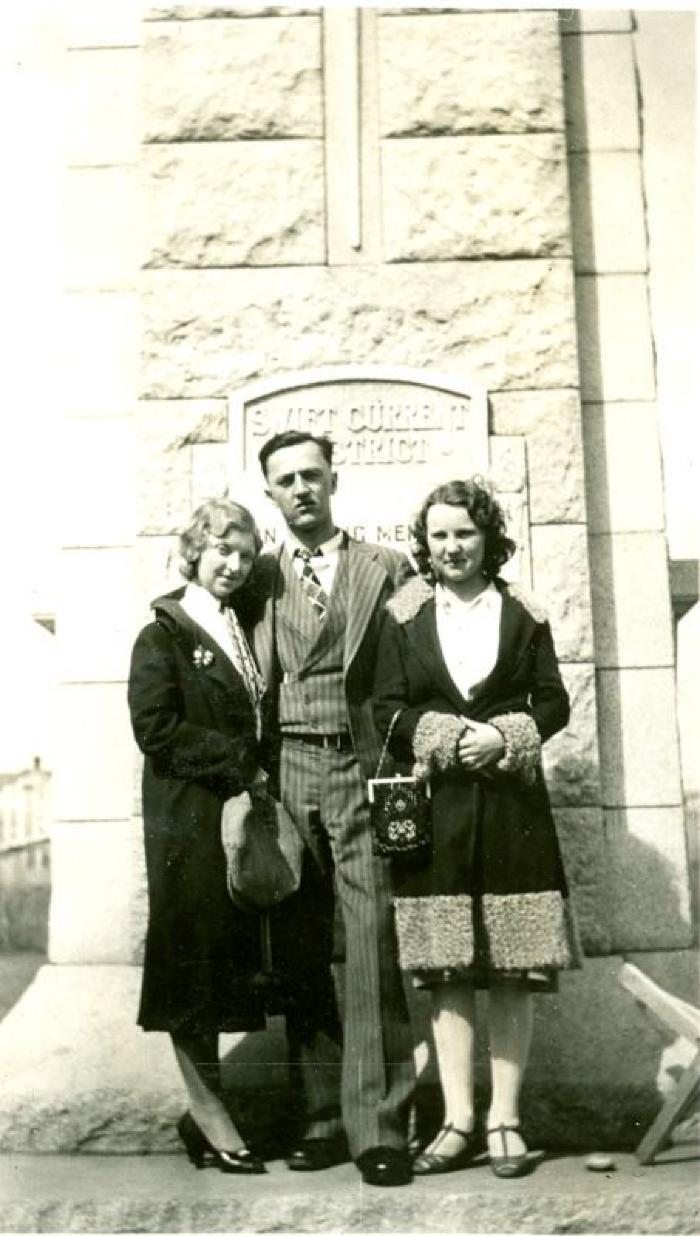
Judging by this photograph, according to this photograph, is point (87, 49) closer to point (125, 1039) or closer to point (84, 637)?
point (84, 637)

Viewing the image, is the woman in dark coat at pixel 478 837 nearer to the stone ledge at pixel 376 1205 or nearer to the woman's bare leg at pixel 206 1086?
the stone ledge at pixel 376 1205

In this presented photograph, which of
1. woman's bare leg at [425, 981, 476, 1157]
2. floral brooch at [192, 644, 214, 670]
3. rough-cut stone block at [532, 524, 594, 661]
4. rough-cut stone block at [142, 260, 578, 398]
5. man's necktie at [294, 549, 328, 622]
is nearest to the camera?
woman's bare leg at [425, 981, 476, 1157]

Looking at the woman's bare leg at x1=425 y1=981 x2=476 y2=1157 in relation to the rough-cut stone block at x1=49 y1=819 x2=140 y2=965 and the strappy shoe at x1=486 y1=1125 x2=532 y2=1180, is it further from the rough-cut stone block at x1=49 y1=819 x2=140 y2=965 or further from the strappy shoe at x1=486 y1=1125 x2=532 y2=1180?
the rough-cut stone block at x1=49 y1=819 x2=140 y2=965

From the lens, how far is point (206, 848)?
313 cm

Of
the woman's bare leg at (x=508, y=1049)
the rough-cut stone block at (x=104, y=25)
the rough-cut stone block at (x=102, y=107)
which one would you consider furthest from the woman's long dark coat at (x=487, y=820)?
the rough-cut stone block at (x=104, y=25)

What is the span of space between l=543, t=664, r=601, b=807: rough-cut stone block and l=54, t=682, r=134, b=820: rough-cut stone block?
1.24 m

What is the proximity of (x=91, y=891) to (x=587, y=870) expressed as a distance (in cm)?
145

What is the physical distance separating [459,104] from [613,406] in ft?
3.47

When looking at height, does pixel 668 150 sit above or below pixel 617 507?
above

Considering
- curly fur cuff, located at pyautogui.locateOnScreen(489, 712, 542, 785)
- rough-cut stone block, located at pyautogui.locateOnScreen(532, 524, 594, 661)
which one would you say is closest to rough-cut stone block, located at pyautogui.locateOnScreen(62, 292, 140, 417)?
rough-cut stone block, located at pyautogui.locateOnScreen(532, 524, 594, 661)

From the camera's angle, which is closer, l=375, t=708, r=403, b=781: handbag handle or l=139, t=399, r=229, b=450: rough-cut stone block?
l=375, t=708, r=403, b=781: handbag handle

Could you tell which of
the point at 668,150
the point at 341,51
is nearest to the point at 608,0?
the point at 668,150

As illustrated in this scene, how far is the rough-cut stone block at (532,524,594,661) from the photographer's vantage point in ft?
12.6

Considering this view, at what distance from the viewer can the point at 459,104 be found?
161 inches
